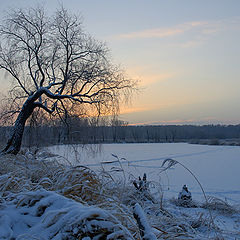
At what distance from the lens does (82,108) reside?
9.70 m

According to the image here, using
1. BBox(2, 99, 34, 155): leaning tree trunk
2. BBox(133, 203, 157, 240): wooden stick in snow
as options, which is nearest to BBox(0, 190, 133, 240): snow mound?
BBox(133, 203, 157, 240): wooden stick in snow

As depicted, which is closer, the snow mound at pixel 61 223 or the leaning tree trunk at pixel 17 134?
the snow mound at pixel 61 223

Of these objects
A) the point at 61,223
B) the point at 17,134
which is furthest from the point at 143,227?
the point at 17,134

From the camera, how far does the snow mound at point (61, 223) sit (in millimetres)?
787

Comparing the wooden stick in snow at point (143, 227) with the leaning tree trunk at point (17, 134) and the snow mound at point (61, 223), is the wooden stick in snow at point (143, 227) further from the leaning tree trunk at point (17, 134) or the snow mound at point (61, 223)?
the leaning tree trunk at point (17, 134)

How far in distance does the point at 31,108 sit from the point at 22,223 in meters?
8.55

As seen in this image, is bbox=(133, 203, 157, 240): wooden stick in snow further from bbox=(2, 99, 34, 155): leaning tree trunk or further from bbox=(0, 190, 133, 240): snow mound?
bbox=(2, 99, 34, 155): leaning tree trunk

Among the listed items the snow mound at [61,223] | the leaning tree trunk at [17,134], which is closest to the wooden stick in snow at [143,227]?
the snow mound at [61,223]

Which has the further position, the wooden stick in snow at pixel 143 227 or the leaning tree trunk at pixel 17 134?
the leaning tree trunk at pixel 17 134

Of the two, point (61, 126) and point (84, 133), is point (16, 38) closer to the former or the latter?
point (61, 126)

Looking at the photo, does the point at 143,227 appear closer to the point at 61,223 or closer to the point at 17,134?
the point at 61,223

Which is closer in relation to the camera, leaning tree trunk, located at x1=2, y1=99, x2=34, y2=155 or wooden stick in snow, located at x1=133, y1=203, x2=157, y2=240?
wooden stick in snow, located at x1=133, y1=203, x2=157, y2=240

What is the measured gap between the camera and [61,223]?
0.80 meters

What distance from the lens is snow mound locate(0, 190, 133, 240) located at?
2.58 feet
